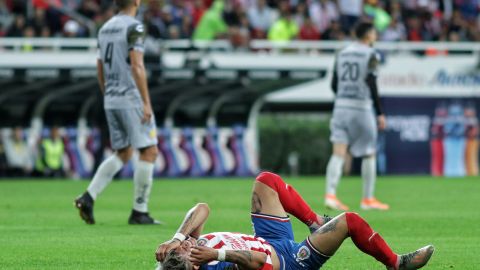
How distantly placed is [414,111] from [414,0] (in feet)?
13.2

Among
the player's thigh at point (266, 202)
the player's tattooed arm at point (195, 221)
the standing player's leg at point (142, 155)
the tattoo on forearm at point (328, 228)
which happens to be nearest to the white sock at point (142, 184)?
the standing player's leg at point (142, 155)

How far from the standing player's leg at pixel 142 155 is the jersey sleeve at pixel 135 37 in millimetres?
718

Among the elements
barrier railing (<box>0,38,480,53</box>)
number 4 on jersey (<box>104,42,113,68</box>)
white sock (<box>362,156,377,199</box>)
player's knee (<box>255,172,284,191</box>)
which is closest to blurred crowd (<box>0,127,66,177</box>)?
barrier railing (<box>0,38,480,53</box>)

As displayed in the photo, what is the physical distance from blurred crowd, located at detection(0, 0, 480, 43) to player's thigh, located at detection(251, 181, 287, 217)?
1882cm

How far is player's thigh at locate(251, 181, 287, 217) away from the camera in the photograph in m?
9.53

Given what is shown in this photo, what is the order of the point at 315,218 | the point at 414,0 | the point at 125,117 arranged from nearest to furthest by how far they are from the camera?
the point at 315,218, the point at 125,117, the point at 414,0

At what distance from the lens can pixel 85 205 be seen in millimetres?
13391

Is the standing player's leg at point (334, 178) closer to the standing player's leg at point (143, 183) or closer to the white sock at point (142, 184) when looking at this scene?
the standing player's leg at point (143, 183)

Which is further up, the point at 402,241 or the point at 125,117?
the point at 125,117

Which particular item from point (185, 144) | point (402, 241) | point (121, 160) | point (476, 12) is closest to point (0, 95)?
point (185, 144)

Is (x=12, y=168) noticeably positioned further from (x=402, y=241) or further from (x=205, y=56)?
(x=402, y=241)

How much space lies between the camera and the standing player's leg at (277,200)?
9.58 m

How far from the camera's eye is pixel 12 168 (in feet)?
96.8

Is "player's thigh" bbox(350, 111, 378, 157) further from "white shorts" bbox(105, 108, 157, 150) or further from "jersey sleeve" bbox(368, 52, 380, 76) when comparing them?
"white shorts" bbox(105, 108, 157, 150)
